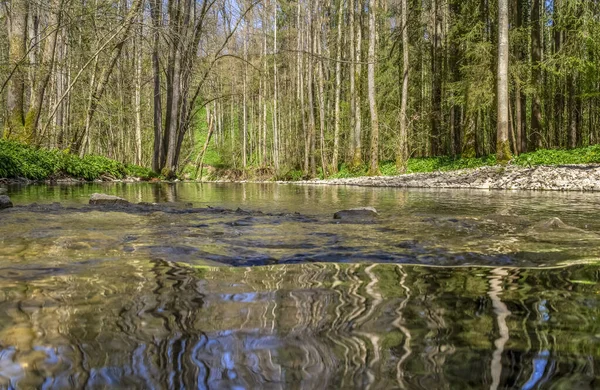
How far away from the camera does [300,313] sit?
1421 mm

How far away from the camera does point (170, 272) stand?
2000mm

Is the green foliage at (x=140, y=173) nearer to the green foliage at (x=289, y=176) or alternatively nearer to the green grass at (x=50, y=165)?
the green grass at (x=50, y=165)

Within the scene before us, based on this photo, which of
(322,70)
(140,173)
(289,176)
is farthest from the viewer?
(289,176)

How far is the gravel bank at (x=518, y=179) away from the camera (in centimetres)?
1022

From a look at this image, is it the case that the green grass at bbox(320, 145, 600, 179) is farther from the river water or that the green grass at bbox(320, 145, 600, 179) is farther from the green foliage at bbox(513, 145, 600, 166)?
the river water

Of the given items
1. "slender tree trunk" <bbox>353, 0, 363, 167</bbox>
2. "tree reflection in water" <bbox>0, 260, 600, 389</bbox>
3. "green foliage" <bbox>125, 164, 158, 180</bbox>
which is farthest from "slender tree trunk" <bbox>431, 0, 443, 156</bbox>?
"tree reflection in water" <bbox>0, 260, 600, 389</bbox>

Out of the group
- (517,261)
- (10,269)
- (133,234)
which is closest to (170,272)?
(10,269)

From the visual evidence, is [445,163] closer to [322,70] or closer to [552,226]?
[322,70]

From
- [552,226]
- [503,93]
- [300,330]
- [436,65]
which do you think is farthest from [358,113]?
[300,330]

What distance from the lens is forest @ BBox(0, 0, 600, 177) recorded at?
12.5m

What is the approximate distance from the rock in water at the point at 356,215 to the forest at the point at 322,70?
398cm

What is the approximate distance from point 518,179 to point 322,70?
47.6ft

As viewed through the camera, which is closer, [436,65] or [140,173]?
[140,173]

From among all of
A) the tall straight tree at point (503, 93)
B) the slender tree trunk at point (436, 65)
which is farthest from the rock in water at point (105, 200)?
the slender tree trunk at point (436, 65)
